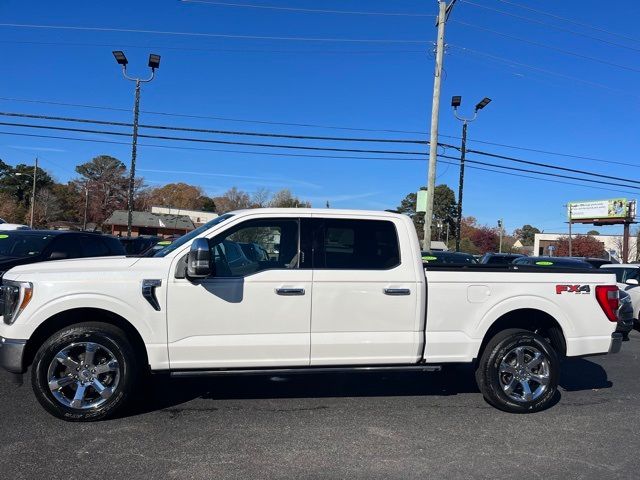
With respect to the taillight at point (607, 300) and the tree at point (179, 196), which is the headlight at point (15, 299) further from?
the tree at point (179, 196)

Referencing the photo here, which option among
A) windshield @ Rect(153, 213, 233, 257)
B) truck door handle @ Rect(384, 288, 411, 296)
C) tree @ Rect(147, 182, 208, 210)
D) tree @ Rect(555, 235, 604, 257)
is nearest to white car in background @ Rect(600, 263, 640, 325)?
truck door handle @ Rect(384, 288, 411, 296)

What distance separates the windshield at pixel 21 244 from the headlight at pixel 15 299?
404cm

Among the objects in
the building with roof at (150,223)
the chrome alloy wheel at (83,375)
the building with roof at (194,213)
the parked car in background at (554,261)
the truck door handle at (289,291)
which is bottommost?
the chrome alloy wheel at (83,375)

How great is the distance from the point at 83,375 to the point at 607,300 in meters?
5.25

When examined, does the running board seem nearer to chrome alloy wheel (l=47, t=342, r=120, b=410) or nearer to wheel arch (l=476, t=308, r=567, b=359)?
chrome alloy wheel (l=47, t=342, r=120, b=410)

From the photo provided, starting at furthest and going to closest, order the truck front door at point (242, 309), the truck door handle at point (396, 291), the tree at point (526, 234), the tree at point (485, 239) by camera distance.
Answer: the tree at point (526, 234) → the tree at point (485, 239) → the truck door handle at point (396, 291) → the truck front door at point (242, 309)

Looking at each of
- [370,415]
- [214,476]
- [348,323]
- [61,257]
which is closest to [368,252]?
[348,323]

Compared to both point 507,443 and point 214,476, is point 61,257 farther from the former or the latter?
point 507,443

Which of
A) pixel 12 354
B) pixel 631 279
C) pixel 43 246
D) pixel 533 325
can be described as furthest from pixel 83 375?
pixel 631 279

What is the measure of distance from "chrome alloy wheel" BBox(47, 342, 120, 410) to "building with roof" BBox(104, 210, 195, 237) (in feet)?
199

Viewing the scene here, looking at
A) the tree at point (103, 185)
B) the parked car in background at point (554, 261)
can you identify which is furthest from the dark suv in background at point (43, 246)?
the tree at point (103, 185)

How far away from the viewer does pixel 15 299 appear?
4.48 metres

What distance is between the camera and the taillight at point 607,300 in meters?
5.40

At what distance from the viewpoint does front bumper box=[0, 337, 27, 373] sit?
4.41 m
